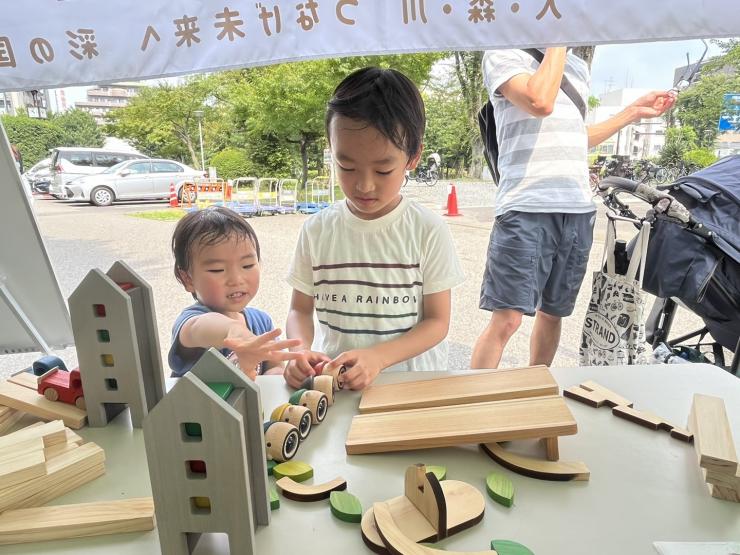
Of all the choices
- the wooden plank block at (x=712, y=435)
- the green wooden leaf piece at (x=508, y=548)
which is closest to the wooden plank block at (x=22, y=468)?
the green wooden leaf piece at (x=508, y=548)

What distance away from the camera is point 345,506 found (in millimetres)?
466

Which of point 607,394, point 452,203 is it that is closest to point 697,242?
point 607,394

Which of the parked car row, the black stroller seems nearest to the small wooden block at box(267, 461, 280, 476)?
the black stroller

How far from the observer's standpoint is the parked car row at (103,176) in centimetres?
760

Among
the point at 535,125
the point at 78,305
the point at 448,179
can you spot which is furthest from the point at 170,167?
the point at 78,305

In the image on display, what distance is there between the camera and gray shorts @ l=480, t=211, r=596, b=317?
1374 millimetres

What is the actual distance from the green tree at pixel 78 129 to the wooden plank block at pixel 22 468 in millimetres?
8616

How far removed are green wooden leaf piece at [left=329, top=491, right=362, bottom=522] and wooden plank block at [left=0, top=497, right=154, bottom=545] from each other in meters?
0.16

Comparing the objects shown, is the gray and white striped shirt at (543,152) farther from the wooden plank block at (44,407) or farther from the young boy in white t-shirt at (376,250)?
the wooden plank block at (44,407)

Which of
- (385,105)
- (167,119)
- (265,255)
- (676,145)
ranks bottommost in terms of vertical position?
(265,255)

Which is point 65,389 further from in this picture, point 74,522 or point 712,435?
point 712,435

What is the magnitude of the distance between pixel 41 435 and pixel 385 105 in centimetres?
66

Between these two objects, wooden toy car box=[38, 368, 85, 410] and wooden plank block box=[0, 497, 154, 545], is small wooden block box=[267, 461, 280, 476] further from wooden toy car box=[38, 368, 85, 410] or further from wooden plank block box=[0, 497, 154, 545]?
wooden toy car box=[38, 368, 85, 410]

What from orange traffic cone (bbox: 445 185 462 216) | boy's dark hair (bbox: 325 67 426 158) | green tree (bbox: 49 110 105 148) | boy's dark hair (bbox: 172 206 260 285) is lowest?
orange traffic cone (bbox: 445 185 462 216)
